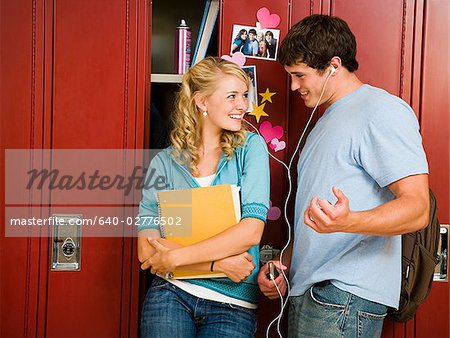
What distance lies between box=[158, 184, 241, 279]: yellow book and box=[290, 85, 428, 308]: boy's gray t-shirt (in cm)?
22

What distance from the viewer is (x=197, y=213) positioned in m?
1.85

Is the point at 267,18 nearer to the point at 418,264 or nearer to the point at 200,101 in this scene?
the point at 200,101

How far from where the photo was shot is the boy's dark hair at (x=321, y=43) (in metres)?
1.79

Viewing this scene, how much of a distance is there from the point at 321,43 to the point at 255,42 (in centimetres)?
37

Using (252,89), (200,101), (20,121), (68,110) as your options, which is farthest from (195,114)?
(20,121)

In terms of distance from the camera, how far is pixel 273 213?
6.98 feet

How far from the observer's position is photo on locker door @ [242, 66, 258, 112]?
6.89 ft

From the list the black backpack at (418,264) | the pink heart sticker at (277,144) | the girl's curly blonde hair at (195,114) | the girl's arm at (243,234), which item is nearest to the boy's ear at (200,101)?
the girl's curly blonde hair at (195,114)

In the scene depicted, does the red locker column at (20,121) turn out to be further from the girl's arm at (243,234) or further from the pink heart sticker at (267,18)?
the pink heart sticker at (267,18)

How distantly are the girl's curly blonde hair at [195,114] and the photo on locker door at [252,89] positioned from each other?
0.14m

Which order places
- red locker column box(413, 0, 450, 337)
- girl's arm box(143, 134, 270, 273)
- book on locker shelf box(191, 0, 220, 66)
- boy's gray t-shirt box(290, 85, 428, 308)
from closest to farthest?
boy's gray t-shirt box(290, 85, 428, 308) → girl's arm box(143, 134, 270, 273) → red locker column box(413, 0, 450, 337) → book on locker shelf box(191, 0, 220, 66)

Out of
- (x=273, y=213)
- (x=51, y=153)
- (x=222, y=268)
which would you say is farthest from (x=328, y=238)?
(x=51, y=153)

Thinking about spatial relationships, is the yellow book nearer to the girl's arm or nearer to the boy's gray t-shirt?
the girl's arm

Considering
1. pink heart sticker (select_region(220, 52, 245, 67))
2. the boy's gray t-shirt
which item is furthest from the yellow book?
pink heart sticker (select_region(220, 52, 245, 67))
